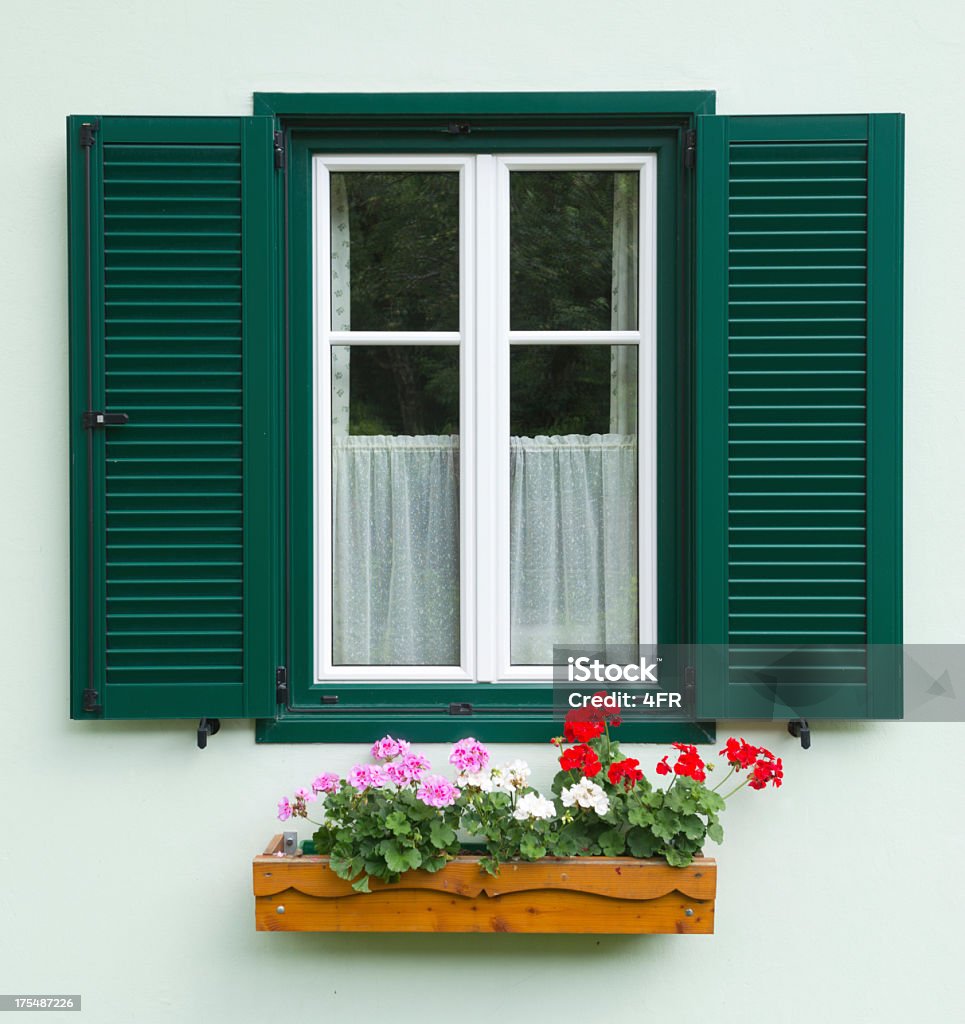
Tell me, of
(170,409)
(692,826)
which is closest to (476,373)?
(170,409)

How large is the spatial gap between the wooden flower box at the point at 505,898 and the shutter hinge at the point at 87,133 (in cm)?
184

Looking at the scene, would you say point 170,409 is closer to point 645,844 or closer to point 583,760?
point 583,760

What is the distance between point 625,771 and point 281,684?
908 millimetres

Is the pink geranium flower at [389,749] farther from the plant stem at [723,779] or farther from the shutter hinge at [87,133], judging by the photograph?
the shutter hinge at [87,133]

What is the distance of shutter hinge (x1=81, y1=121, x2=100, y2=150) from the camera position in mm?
2551

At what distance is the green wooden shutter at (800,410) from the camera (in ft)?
8.41

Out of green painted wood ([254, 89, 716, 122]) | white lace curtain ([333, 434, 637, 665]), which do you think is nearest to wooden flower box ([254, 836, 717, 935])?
white lace curtain ([333, 434, 637, 665])

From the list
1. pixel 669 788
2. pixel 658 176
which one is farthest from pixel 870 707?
pixel 658 176

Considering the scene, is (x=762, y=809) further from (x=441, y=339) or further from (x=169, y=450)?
(x=169, y=450)

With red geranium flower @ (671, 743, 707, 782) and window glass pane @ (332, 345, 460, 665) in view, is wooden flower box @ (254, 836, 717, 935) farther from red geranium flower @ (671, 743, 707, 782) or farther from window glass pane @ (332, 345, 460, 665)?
window glass pane @ (332, 345, 460, 665)

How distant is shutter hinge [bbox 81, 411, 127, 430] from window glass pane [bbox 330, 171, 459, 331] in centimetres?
61

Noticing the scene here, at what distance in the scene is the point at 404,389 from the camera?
2.75 meters

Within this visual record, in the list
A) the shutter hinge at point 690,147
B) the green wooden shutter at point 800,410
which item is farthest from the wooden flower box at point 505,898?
the shutter hinge at point 690,147

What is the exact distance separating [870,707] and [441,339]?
4.82 ft
